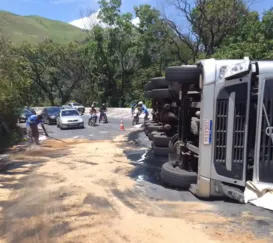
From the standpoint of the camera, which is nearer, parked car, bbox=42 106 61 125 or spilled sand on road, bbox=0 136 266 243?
spilled sand on road, bbox=0 136 266 243

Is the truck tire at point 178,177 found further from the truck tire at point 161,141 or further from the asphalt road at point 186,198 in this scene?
the truck tire at point 161,141

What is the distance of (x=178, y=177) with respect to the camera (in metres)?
6.95

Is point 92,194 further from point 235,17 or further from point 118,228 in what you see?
point 235,17

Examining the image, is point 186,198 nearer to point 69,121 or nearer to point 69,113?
point 69,121

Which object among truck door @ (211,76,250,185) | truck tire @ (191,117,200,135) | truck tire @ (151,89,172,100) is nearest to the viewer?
truck door @ (211,76,250,185)

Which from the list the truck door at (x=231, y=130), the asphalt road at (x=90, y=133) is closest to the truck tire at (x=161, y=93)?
the truck door at (x=231, y=130)

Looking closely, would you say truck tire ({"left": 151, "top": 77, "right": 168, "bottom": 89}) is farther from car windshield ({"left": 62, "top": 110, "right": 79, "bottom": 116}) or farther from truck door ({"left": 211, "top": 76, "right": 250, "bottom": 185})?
car windshield ({"left": 62, "top": 110, "right": 79, "bottom": 116})

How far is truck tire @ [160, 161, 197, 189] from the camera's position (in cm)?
681

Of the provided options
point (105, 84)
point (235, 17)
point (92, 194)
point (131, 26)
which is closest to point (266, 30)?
point (235, 17)

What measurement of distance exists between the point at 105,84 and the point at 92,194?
4370 centimetres

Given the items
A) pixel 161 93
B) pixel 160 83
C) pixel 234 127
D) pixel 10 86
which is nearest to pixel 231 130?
pixel 234 127

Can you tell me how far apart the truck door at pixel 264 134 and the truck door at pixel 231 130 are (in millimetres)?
190

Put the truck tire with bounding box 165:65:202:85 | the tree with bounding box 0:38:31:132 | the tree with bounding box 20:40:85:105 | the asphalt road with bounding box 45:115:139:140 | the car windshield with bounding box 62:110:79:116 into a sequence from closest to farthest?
the truck tire with bounding box 165:65:202:85 → the tree with bounding box 0:38:31:132 → the asphalt road with bounding box 45:115:139:140 → the car windshield with bounding box 62:110:79:116 → the tree with bounding box 20:40:85:105

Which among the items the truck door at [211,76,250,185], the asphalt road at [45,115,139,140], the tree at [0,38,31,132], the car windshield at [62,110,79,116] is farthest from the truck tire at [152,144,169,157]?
the car windshield at [62,110,79,116]
